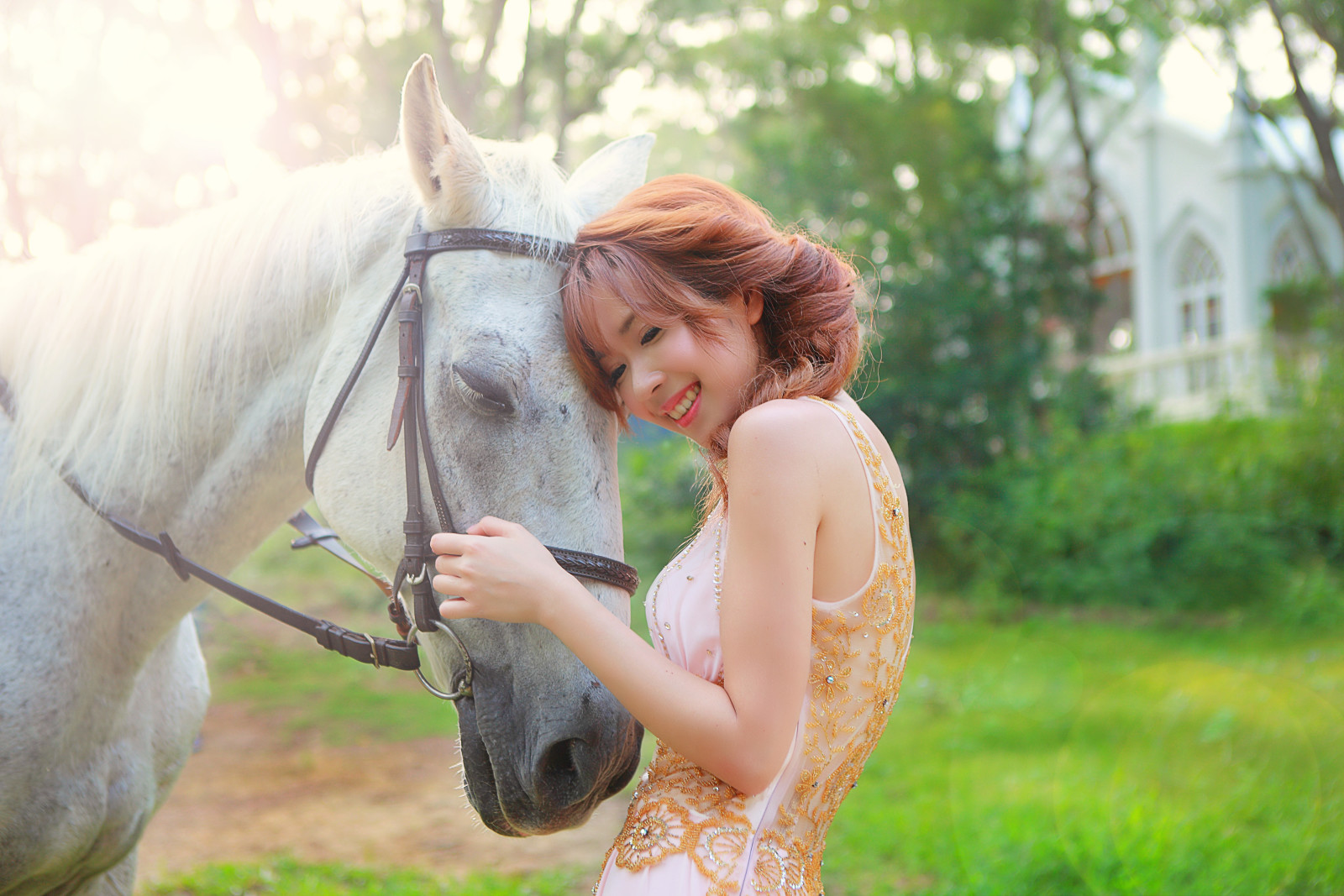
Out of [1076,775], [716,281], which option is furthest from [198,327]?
[1076,775]

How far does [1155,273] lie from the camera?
19.1m

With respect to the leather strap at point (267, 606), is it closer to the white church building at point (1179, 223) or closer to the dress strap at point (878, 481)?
the dress strap at point (878, 481)

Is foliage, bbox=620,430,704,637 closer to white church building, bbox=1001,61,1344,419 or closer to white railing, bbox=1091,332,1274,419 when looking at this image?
white railing, bbox=1091,332,1274,419

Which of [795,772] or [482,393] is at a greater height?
[482,393]

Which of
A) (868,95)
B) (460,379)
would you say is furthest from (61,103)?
(868,95)

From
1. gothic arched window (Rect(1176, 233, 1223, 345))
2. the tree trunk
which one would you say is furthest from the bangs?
gothic arched window (Rect(1176, 233, 1223, 345))

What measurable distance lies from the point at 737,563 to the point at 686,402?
1.12 ft

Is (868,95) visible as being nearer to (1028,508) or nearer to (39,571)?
(1028,508)

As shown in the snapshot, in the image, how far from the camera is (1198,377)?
48.0 feet

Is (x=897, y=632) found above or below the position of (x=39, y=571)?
below

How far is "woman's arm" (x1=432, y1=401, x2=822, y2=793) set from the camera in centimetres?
125

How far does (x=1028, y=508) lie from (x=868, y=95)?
6.26 meters

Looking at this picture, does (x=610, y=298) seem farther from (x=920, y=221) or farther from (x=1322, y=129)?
(x=1322, y=129)

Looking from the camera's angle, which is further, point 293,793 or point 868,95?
point 868,95
